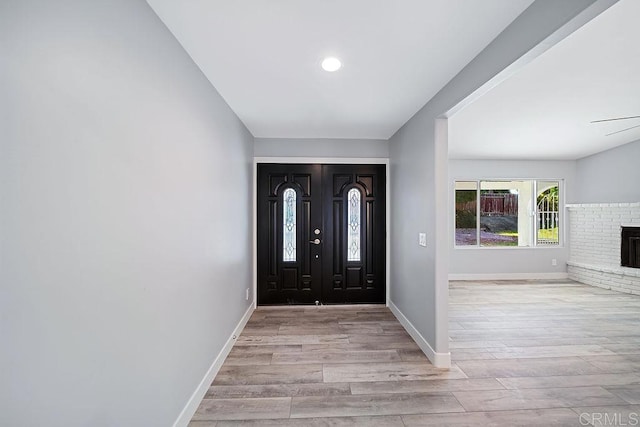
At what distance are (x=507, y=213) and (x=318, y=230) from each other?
4550 millimetres

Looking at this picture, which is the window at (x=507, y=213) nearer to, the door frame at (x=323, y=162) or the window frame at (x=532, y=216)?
the window frame at (x=532, y=216)

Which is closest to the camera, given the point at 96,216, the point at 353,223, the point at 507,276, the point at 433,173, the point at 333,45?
the point at 96,216

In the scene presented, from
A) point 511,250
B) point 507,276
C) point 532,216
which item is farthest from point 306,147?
point 532,216

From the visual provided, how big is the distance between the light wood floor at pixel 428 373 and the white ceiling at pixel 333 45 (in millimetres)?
2462

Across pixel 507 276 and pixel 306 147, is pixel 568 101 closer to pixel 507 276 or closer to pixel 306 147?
pixel 306 147

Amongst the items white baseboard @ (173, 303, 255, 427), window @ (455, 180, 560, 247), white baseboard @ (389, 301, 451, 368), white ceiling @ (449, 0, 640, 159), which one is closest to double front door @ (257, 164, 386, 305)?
white baseboard @ (389, 301, 451, 368)

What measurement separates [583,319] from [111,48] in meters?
5.42

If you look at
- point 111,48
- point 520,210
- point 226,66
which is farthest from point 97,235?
point 520,210

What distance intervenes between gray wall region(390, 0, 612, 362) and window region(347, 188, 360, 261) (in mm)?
510

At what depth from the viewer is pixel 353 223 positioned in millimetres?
4316

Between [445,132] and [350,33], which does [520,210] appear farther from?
[350,33]

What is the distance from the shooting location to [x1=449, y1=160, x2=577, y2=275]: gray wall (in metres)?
6.12

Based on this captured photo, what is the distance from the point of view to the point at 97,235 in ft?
3.74

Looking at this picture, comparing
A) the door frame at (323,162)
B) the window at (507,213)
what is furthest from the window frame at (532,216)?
the door frame at (323,162)
